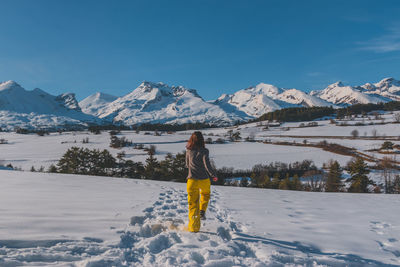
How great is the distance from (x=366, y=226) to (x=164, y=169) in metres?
33.7

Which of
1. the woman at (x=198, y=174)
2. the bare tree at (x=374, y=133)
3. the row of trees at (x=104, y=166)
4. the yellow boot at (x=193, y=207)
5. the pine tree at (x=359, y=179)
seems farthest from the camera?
the bare tree at (x=374, y=133)

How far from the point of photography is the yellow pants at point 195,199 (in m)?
6.41

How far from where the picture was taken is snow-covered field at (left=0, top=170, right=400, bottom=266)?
185 inches

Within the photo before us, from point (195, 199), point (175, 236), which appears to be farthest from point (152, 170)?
point (175, 236)

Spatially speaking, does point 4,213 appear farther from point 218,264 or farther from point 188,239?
point 218,264

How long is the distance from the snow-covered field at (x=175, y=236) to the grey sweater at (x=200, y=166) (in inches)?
58.9

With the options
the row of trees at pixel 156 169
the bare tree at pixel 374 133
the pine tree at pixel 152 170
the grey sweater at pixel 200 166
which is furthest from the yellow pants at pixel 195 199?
the bare tree at pixel 374 133

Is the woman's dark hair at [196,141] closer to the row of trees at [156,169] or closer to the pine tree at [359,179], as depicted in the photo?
the row of trees at [156,169]

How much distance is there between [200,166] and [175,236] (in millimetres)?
2053

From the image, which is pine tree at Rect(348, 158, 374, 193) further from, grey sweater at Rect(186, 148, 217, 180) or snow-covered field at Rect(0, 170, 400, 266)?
grey sweater at Rect(186, 148, 217, 180)

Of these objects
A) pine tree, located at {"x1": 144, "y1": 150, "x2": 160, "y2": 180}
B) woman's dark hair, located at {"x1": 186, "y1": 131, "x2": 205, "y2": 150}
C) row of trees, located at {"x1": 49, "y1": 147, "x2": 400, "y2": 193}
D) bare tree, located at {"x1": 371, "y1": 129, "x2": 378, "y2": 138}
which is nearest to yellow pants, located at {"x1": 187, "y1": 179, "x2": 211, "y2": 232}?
woman's dark hair, located at {"x1": 186, "y1": 131, "x2": 205, "y2": 150}

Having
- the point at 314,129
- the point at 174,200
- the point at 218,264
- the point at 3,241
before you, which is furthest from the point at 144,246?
the point at 314,129

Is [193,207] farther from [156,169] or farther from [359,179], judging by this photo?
[359,179]

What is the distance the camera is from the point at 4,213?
6422 millimetres
